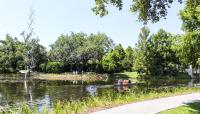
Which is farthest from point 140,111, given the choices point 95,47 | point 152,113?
point 95,47

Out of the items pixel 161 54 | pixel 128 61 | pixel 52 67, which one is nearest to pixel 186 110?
pixel 161 54

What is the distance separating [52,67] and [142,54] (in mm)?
29037

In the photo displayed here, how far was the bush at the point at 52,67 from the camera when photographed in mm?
106188

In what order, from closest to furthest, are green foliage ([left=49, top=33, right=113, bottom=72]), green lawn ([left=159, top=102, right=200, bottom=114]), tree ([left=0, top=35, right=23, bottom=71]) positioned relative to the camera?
green lawn ([left=159, top=102, right=200, bottom=114])
green foliage ([left=49, top=33, right=113, bottom=72])
tree ([left=0, top=35, right=23, bottom=71])

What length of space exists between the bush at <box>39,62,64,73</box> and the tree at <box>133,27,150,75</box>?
2579 centimetres

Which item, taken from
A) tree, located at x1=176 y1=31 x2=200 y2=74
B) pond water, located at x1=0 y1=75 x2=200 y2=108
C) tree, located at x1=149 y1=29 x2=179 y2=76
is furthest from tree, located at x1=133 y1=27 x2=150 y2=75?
pond water, located at x1=0 y1=75 x2=200 y2=108

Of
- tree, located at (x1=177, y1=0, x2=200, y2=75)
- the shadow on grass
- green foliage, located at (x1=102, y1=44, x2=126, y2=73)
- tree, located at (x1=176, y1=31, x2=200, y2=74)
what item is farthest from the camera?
green foliage, located at (x1=102, y1=44, x2=126, y2=73)

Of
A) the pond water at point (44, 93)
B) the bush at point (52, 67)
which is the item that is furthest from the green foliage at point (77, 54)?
the pond water at point (44, 93)

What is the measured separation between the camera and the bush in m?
106

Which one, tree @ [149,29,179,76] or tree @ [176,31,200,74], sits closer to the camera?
tree @ [176,31,200,74]

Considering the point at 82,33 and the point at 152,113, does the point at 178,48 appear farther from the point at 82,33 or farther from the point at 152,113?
the point at 82,33

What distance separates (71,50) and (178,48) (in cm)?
5915

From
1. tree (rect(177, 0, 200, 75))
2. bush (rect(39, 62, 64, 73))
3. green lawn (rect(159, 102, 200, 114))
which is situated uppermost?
tree (rect(177, 0, 200, 75))

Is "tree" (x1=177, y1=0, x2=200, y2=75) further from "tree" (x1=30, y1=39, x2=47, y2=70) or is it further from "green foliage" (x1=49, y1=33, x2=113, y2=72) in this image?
"tree" (x1=30, y1=39, x2=47, y2=70)
